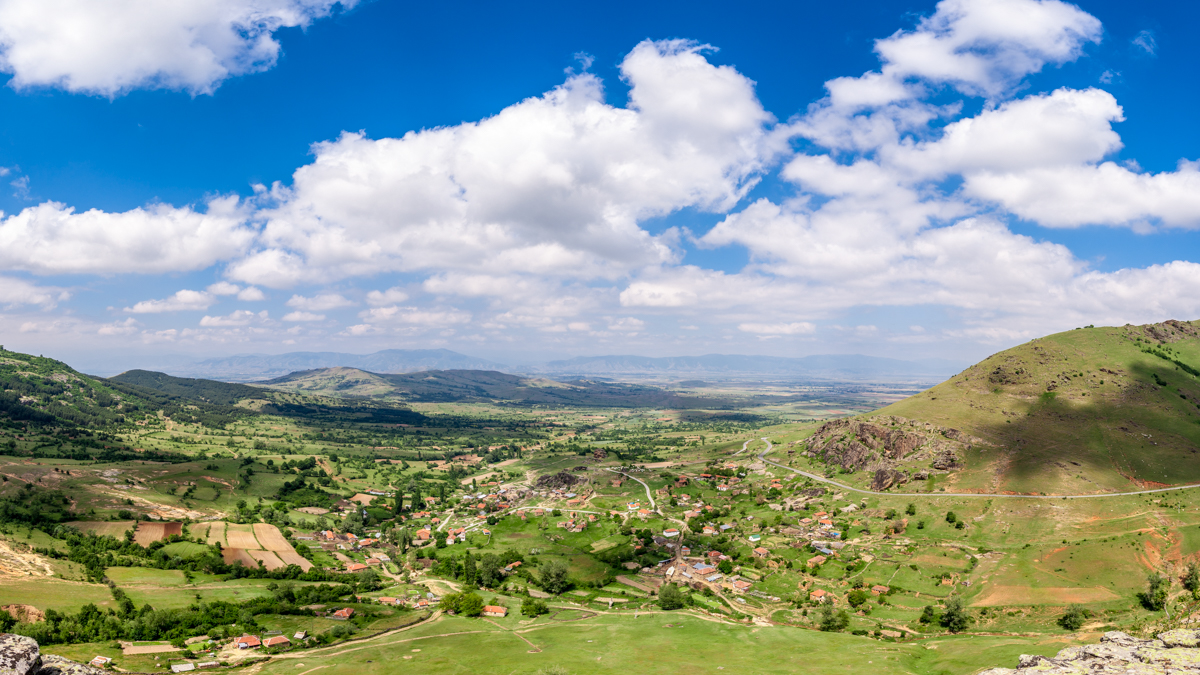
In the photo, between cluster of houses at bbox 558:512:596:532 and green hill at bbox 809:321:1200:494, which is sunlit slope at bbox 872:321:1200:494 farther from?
cluster of houses at bbox 558:512:596:532

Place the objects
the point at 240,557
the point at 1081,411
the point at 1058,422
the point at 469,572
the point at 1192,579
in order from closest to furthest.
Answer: the point at 1192,579
the point at 469,572
the point at 240,557
the point at 1058,422
the point at 1081,411

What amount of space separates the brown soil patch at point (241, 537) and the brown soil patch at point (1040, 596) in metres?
167

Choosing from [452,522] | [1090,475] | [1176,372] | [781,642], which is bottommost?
[452,522]

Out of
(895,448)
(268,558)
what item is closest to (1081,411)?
(895,448)

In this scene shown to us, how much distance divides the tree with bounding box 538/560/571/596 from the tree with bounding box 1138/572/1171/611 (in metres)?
101

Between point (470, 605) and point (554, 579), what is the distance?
72.7 ft

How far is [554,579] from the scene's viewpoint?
378 feet

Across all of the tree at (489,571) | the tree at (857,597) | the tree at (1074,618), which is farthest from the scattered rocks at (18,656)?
the tree at (1074,618)

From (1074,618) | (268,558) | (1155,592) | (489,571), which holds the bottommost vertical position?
(268,558)

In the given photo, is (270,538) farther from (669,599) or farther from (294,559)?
(669,599)

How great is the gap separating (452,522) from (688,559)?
282 feet

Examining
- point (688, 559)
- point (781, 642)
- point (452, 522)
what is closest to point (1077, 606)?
point (781, 642)

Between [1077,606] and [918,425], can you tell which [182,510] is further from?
[918,425]

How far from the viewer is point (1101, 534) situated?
100 metres
